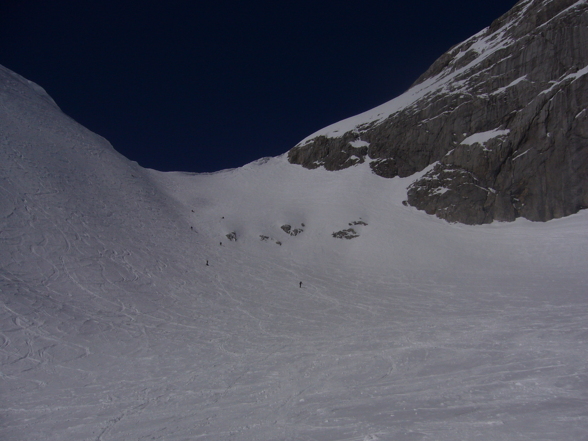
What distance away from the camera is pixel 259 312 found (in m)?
17.0

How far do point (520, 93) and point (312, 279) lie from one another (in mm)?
32324

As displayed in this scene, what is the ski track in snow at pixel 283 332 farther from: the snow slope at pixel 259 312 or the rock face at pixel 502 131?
the rock face at pixel 502 131

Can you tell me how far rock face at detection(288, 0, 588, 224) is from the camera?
33.8 metres

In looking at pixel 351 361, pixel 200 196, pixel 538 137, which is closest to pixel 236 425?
pixel 351 361

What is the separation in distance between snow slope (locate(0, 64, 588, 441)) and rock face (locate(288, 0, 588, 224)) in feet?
10.6

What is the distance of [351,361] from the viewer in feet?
33.0

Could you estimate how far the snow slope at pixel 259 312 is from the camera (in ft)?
22.9

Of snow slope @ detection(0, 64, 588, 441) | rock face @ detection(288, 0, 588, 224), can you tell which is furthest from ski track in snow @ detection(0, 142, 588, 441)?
rock face @ detection(288, 0, 588, 224)

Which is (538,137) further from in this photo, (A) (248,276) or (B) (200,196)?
(B) (200,196)

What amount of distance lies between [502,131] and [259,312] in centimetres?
3443

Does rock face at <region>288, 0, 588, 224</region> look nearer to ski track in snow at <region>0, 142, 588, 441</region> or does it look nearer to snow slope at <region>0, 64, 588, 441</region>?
snow slope at <region>0, 64, 588, 441</region>

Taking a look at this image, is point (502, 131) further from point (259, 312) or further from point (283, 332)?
point (283, 332)

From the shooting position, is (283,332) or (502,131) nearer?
(283,332)

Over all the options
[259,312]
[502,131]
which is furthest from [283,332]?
[502,131]
